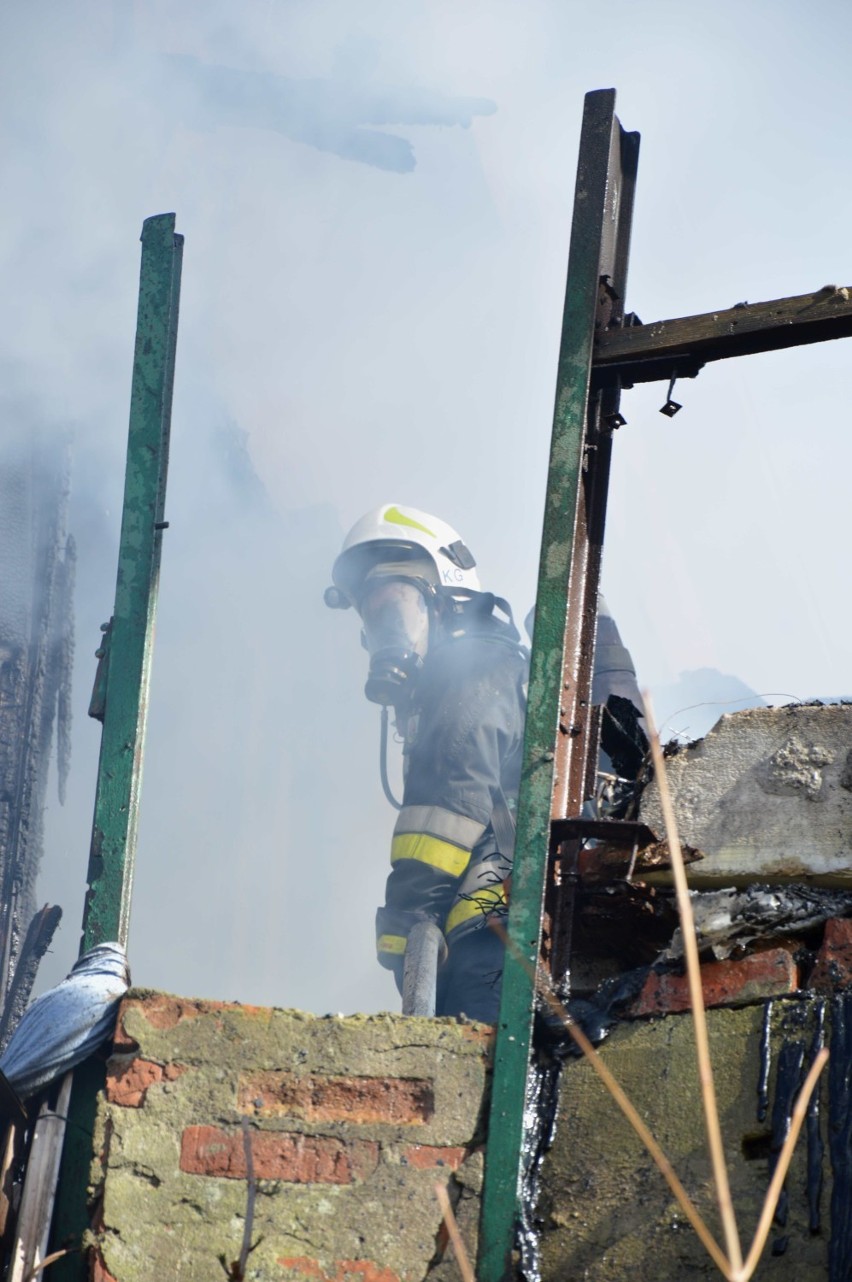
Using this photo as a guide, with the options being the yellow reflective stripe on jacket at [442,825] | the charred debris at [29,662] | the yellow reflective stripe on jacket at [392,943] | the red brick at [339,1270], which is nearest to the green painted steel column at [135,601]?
the red brick at [339,1270]

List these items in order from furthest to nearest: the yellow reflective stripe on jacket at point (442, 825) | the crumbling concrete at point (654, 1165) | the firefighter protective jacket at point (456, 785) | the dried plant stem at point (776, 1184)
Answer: the yellow reflective stripe on jacket at point (442, 825) < the firefighter protective jacket at point (456, 785) < the crumbling concrete at point (654, 1165) < the dried plant stem at point (776, 1184)

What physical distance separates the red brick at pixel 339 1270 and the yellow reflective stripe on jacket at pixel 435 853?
4239 mm

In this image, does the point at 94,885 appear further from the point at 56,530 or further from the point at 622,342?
the point at 56,530

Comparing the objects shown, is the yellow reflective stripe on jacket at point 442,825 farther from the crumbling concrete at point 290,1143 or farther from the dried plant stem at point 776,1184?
the dried plant stem at point 776,1184

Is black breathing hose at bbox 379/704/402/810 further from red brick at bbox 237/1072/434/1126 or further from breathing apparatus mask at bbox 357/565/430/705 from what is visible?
red brick at bbox 237/1072/434/1126

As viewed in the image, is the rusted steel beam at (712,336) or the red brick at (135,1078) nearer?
the red brick at (135,1078)

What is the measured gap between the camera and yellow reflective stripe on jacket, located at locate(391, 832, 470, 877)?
7.48 m

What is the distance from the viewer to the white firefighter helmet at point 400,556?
8961mm

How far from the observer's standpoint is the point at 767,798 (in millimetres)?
3787

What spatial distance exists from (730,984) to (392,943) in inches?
164

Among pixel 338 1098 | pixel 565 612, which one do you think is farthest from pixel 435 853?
pixel 338 1098

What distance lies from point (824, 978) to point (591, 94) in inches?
94.5

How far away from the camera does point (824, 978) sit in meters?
3.28

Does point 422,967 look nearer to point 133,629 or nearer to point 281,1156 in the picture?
point 133,629
